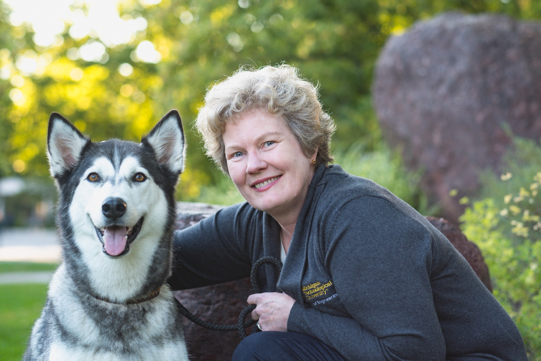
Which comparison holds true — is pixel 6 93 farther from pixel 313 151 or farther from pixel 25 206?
pixel 25 206

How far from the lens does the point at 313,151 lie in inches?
103

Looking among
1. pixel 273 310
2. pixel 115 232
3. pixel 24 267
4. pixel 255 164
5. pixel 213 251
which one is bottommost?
pixel 24 267

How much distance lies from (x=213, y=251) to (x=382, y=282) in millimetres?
1229

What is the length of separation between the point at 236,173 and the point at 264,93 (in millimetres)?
454

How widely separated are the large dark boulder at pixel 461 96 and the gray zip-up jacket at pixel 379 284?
5.42m

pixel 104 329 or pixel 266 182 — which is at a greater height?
pixel 266 182

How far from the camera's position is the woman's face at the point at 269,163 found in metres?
2.49

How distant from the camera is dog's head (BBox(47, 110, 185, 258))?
2365mm

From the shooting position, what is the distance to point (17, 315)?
7.08 meters

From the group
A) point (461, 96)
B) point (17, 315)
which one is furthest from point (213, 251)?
point (461, 96)

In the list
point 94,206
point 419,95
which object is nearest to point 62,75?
point 419,95

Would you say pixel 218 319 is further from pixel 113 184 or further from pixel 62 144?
pixel 62 144

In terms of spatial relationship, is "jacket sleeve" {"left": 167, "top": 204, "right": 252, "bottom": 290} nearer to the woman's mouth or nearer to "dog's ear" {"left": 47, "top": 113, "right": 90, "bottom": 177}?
the woman's mouth

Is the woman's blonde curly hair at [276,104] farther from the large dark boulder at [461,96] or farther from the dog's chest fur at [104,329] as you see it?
the large dark boulder at [461,96]
